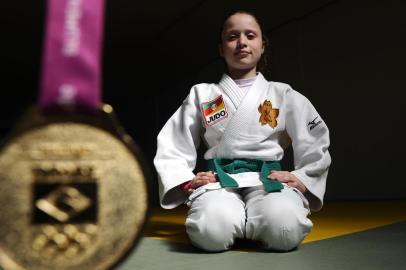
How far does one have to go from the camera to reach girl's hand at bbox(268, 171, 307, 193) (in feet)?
6.16

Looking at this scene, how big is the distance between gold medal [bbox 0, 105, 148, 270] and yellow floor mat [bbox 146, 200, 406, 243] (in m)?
1.46

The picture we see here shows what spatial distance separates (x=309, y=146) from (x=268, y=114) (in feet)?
0.78

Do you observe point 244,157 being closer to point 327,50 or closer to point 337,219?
point 337,219

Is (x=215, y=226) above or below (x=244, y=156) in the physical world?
below

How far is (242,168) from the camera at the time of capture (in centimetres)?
194

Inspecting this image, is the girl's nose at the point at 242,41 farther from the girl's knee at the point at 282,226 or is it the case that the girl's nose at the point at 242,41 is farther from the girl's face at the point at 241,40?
the girl's knee at the point at 282,226

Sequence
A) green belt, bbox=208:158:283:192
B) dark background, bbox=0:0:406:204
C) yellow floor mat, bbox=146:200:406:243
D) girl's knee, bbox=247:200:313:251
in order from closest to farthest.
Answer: girl's knee, bbox=247:200:313:251 → green belt, bbox=208:158:283:192 → yellow floor mat, bbox=146:200:406:243 → dark background, bbox=0:0:406:204

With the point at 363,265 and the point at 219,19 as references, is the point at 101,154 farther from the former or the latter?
the point at 219,19

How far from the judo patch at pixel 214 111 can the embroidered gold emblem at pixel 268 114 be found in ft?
0.53

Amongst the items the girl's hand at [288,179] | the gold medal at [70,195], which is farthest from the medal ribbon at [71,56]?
the girl's hand at [288,179]

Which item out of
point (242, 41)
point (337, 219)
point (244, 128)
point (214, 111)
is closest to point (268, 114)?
point (244, 128)

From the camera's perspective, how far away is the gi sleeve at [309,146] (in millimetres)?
1948

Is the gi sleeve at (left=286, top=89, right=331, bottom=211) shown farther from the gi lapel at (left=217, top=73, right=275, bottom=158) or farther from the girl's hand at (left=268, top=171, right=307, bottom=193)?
the gi lapel at (left=217, top=73, right=275, bottom=158)

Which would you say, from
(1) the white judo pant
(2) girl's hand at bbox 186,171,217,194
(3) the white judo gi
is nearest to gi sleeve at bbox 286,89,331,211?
(3) the white judo gi
